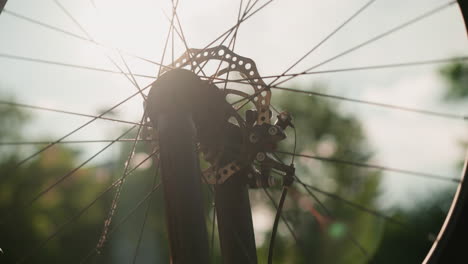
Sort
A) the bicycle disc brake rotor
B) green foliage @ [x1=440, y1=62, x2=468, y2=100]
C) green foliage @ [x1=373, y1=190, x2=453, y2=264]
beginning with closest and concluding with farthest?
the bicycle disc brake rotor < green foliage @ [x1=373, y1=190, x2=453, y2=264] < green foliage @ [x1=440, y1=62, x2=468, y2=100]

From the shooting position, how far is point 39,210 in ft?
33.8

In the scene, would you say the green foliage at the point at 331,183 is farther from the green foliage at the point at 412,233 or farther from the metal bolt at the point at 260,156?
the metal bolt at the point at 260,156

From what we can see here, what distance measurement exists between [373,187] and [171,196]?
1065cm

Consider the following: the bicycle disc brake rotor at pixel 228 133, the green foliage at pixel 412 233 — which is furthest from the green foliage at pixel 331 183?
the bicycle disc brake rotor at pixel 228 133

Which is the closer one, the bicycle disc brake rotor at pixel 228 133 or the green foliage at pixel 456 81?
the bicycle disc brake rotor at pixel 228 133

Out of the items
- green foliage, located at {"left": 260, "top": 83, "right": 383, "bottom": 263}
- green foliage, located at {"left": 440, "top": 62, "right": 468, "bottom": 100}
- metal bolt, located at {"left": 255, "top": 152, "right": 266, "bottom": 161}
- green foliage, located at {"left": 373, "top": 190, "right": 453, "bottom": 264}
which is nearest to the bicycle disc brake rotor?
metal bolt, located at {"left": 255, "top": 152, "right": 266, "bottom": 161}

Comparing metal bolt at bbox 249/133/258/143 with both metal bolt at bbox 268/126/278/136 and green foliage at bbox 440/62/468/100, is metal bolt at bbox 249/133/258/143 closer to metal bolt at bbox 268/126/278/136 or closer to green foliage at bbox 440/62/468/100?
metal bolt at bbox 268/126/278/136

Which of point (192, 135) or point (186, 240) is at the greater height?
point (192, 135)

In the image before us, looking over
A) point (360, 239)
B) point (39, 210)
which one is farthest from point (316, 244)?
point (39, 210)

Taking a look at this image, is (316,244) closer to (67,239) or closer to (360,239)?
(360,239)

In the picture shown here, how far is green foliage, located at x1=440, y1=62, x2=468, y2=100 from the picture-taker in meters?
10.6

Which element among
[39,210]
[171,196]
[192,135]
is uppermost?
[192,135]

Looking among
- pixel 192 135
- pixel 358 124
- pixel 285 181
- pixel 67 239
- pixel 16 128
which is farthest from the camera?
pixel 358 124

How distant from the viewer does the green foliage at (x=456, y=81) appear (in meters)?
10.6
